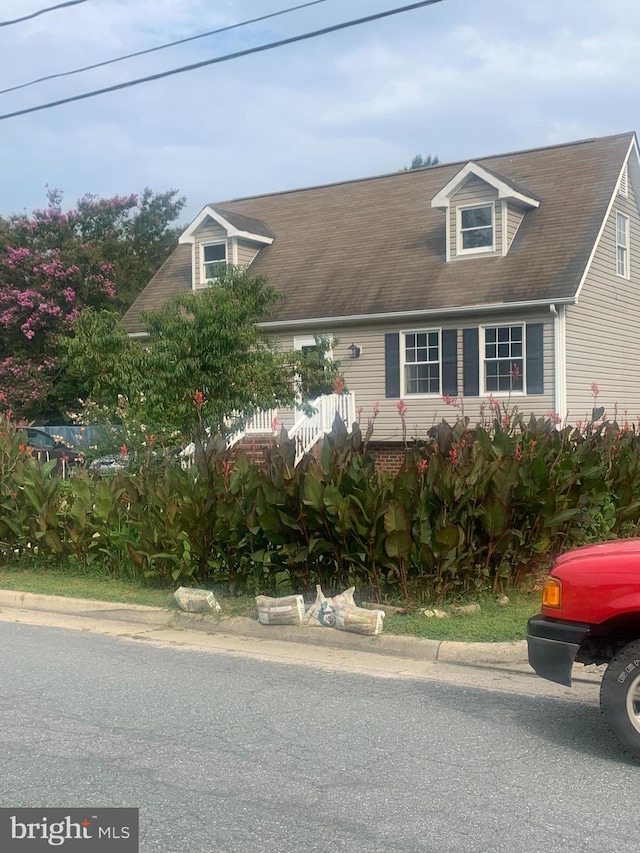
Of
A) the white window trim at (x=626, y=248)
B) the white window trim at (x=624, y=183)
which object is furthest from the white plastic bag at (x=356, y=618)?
the white window trim at (x=624, y=183)

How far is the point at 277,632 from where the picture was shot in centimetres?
842

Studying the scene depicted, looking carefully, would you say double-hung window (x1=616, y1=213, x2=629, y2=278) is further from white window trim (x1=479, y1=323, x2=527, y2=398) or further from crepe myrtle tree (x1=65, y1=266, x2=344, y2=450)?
crepe myrtle tree (x1=65, y1=266, x2=344, y2=450)

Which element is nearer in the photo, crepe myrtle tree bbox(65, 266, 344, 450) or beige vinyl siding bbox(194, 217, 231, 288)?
crepe myrtle tree bbox(65, 266, 344, 450)

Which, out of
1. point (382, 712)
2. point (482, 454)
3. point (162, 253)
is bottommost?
point (382, 712)

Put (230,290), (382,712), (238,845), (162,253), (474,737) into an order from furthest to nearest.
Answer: (162,253) < (230,290) < (382,712) < (474,737) < (238,845)

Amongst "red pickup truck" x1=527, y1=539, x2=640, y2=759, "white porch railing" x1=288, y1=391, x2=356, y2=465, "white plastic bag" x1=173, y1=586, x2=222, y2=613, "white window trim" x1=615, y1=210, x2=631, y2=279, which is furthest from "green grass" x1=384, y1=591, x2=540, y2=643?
"white window trim" x1=615, y1=210, x2=631, y2=279

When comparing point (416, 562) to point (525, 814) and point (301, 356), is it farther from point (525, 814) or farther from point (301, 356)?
point (301, 356)

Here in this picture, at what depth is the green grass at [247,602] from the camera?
7820 millimetres

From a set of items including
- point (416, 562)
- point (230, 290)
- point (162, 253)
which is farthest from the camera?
point (162, 253)

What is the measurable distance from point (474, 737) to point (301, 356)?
36.5 feet

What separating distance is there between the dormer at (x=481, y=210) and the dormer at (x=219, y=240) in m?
5.72

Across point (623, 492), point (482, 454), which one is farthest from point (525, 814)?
point (623, 492)

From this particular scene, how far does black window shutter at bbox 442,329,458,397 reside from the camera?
2017 cm

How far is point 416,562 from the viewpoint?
880 centimetres
